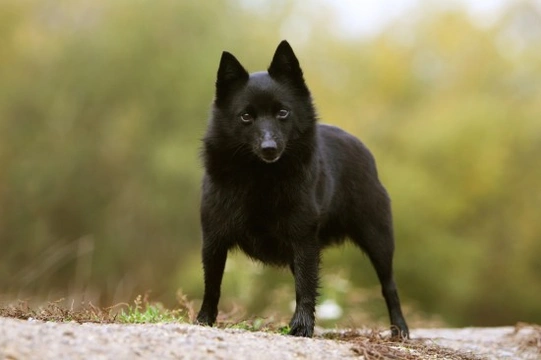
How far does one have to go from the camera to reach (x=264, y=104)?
5590 millimetres

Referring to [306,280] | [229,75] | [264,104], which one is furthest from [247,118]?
[306,280]

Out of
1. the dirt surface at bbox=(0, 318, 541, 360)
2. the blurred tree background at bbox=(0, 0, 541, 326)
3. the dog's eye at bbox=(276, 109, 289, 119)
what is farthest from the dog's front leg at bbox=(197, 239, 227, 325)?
the blurred tree background at bbox=(0, 0, 541, 326)

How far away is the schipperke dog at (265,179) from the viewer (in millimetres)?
5613

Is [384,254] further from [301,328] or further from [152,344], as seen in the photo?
[152,344]

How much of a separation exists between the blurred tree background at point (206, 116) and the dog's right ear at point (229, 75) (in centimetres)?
1118

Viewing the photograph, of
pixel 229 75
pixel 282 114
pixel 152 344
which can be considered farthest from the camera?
Answer: pixel 229 75

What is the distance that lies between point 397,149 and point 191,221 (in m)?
5.82

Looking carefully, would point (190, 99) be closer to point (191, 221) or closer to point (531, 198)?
point (191, 221)

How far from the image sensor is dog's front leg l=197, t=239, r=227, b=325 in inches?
233

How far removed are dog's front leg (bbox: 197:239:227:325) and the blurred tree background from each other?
419 inches

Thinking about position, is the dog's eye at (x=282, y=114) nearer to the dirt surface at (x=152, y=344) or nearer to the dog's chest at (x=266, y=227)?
the dog's chest at (x=266, y=227)

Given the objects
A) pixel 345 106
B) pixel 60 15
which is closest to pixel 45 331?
pixel 60 15

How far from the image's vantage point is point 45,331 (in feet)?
13.5

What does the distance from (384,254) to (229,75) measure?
2.14 metres
